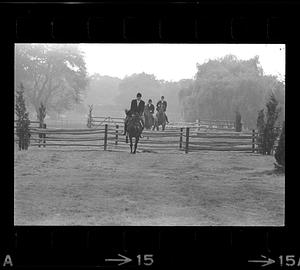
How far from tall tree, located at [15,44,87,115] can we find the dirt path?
19.1 inches

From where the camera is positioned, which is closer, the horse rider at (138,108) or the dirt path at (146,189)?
the dirt path at (146,189)

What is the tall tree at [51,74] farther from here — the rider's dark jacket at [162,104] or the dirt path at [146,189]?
the rider's dark jacket at [162,104]

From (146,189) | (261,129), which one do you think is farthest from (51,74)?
(261,129)

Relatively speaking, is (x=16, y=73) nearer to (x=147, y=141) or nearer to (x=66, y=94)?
(x=66, y=94)

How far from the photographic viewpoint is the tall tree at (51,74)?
327cm

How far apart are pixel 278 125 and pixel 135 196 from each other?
Answer: 4.60 feet

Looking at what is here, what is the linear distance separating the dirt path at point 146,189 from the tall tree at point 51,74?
1.59ft

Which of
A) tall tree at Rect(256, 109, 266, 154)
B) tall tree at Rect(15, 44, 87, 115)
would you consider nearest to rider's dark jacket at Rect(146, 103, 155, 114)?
tall tree at Rect(15, 44, 87, 115)

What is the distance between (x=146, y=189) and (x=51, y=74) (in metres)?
1.37

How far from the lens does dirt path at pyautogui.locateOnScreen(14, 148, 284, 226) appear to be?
10.6 feet

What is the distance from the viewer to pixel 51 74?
139 inches

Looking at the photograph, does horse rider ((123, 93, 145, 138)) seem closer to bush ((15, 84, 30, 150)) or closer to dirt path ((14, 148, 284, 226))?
dirt path ((14, 148, 284, 226))
